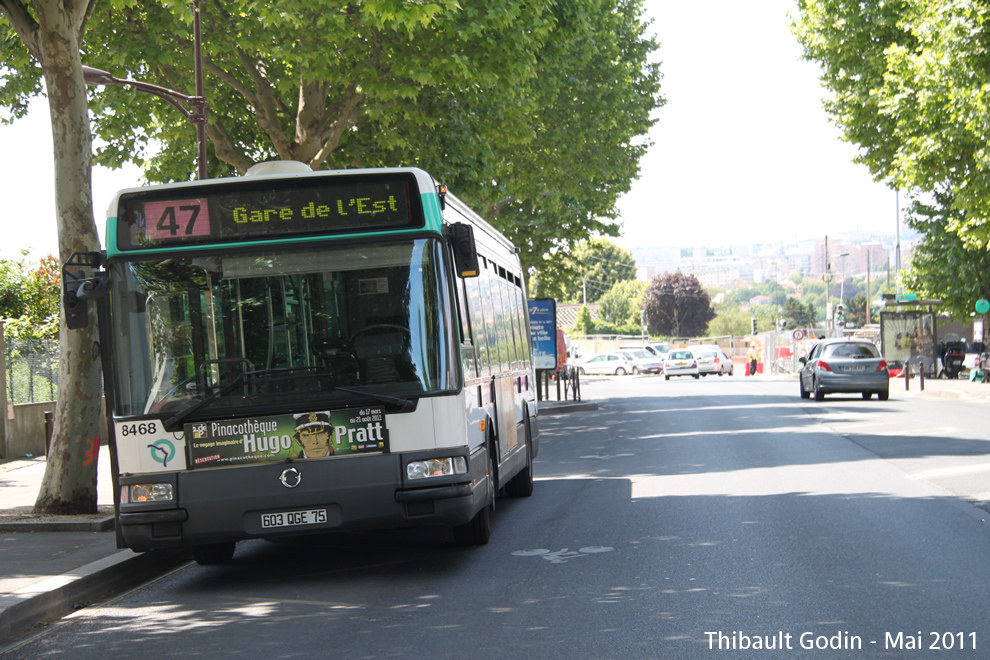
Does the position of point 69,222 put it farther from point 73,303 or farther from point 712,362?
point 712,362

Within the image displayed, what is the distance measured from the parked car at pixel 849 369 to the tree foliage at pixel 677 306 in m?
94.0

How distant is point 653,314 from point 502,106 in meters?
107

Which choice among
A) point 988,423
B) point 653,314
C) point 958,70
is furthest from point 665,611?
point 653,314

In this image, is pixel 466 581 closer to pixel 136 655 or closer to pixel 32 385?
pixel 136 655

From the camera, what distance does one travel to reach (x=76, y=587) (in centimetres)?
785

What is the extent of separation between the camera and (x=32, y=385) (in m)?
20.6

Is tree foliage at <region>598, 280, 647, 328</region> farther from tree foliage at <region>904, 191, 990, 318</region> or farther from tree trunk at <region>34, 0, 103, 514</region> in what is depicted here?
tree trunk at <region>34, 0, 103, 514</region>

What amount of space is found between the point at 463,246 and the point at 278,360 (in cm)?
154

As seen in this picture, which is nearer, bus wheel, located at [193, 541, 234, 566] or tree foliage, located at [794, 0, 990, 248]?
bus wheel, located at [193, 541, 234, 566]

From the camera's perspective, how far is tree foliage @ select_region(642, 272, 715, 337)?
124 meters

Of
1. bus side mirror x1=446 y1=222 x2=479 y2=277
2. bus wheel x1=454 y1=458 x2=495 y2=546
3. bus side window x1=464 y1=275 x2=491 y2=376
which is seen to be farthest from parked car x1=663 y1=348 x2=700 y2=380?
bus side mirror x1=446 y1=222 x2=479 y2=277

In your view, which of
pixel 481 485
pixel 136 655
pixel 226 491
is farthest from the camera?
pixel 481 485

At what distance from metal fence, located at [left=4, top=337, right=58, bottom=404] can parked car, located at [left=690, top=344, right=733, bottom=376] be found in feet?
142

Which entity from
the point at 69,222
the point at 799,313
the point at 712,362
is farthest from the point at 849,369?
the point at 799,313
